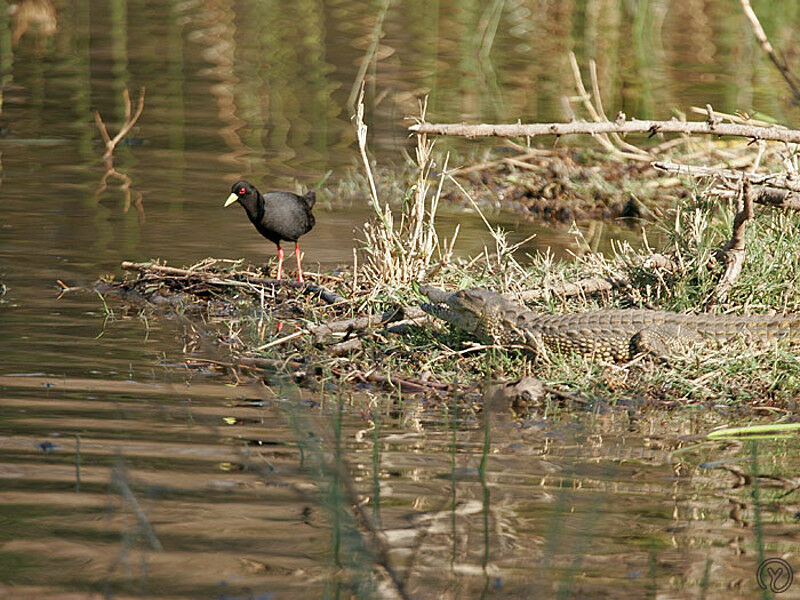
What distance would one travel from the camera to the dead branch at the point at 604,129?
21.8ft

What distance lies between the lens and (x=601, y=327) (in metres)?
7.02

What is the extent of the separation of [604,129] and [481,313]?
121cm

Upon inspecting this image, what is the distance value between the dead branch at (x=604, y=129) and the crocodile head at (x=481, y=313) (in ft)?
3.01

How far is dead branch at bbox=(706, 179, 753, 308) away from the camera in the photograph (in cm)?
750

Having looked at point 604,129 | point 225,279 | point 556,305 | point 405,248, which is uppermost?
point 604,129

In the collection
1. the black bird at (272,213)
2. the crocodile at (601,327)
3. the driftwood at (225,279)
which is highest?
the crocodile at (601,327)

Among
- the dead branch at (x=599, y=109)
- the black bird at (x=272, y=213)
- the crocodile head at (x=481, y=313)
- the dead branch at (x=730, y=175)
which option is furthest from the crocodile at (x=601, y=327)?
the black bird at (x=272, y=213)

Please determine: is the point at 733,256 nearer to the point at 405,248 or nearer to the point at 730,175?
the point at 730,175

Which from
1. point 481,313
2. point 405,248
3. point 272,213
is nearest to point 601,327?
point 481,313

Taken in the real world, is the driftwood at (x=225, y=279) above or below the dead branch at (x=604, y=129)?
below

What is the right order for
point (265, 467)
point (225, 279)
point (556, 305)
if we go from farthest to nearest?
point (225, 279) → point (556, 305) → point (265, 467)

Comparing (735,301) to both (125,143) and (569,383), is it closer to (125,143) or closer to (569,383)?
(569,383)

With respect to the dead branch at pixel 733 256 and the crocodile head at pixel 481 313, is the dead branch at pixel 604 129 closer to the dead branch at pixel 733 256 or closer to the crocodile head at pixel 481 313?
the dead branch at pixel 733 256

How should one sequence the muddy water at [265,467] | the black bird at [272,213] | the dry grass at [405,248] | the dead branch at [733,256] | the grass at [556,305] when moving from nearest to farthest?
the muddy water at [265,467] < the grass at [556,305] < the dead branch at [733,256] < the dry grass at [405,248] < the black bird at [272,213]
